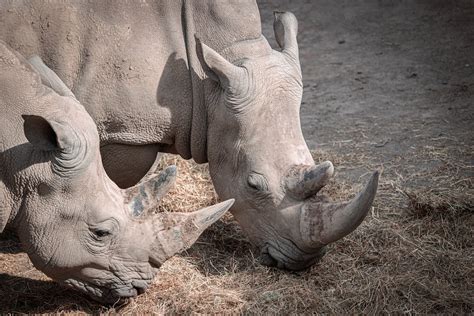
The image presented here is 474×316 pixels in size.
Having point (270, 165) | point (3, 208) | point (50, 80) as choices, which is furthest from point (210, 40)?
point (3, 208)

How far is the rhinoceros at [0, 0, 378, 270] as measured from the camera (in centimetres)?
578

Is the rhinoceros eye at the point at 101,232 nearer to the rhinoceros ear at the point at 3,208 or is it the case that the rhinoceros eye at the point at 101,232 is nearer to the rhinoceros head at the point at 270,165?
the rhinoceros ear at the point at 3,208

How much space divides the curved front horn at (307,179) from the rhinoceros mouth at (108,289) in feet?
3.44

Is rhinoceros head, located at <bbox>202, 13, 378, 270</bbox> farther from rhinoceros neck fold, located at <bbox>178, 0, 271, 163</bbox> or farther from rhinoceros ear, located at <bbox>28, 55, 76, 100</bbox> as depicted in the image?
rhinoceros ear, located at <bbox>28, 55, 76, 100</bbox>

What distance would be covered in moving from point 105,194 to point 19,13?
4.63ft

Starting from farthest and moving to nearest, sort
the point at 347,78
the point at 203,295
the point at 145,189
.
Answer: the point at 347,78 → the point at 203,295 → the point at 145,189

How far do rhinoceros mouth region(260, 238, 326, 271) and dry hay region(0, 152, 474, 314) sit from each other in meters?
0.06

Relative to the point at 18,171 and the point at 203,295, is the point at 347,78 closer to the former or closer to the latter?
the point at 203,295

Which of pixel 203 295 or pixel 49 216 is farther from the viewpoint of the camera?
pixel 203 295

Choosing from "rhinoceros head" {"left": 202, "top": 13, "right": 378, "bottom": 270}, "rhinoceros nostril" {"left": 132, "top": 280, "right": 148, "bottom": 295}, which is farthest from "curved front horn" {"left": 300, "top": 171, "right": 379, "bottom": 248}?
"rhinoceros nostril" {"left": 132, "top": 280, "right": 148, "bottom": 295}

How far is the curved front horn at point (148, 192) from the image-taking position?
17.4 feet

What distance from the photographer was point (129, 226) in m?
5.22

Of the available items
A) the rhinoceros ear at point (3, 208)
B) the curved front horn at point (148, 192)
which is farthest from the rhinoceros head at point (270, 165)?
the rhinoceros ear at point (3, 208)

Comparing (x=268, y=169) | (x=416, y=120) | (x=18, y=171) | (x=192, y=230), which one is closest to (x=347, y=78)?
(x=416, y=120)
